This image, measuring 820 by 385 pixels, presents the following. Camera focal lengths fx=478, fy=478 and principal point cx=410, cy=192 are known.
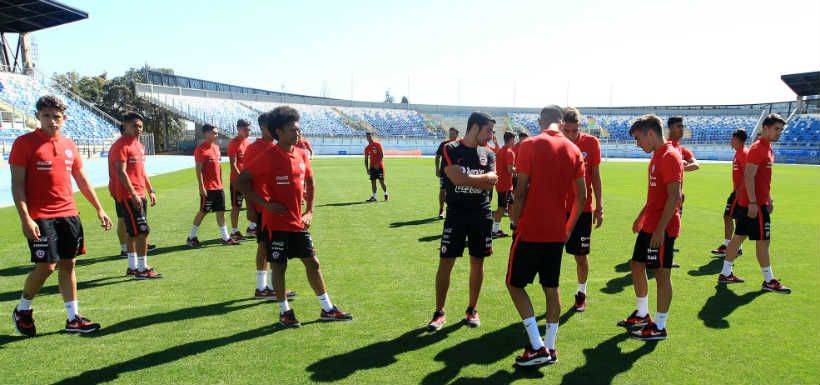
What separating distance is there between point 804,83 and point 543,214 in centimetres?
7719

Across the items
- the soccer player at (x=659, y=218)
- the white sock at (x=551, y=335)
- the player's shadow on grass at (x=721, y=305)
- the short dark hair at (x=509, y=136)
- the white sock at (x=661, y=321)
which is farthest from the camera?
the short dark hair at (x=509, y=136)

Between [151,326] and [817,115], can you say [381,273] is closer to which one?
[151,326]

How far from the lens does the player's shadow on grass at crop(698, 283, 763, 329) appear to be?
5.14 meters

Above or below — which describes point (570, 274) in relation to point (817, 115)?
below

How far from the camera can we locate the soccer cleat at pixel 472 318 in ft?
16.5

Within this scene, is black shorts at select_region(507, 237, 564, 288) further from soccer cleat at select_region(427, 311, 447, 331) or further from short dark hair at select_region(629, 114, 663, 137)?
short dark hair at select_region(629, 114, 663, 137)

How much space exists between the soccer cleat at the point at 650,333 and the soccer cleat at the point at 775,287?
2615mm

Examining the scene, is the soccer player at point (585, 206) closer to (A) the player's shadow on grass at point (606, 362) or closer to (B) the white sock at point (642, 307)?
(B) the white sock at point (642, 307)

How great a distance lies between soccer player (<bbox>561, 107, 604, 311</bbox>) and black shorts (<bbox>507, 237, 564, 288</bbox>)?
1.47m

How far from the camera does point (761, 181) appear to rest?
6262 mm

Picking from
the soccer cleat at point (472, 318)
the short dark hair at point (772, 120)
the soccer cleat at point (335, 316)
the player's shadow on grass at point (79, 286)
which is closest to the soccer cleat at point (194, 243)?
the player's shadow on grass at point (79, 286)

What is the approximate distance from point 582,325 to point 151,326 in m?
4.54

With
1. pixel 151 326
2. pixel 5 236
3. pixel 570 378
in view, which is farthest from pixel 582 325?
pixel 5 236

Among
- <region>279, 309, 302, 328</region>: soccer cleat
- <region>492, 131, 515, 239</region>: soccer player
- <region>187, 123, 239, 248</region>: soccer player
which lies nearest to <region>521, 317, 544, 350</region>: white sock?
<region>279, 309, 302, 328</region>: soccer cleat
